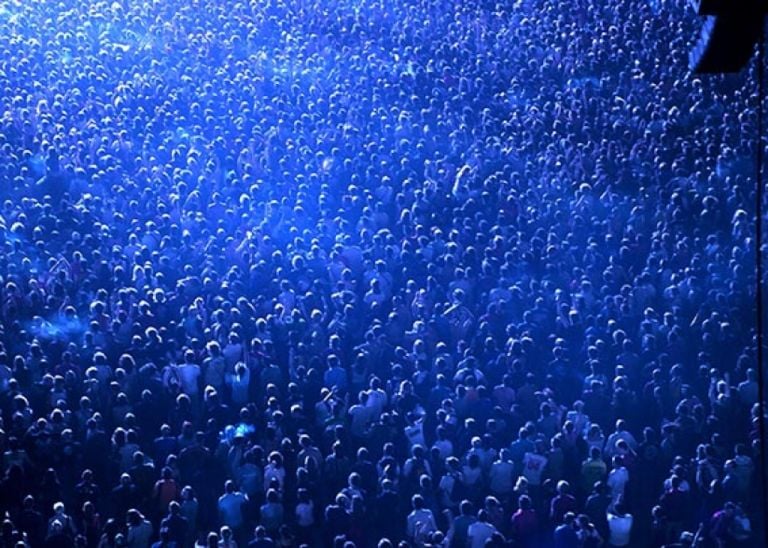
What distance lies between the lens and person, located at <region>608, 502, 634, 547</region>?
40.4 feet

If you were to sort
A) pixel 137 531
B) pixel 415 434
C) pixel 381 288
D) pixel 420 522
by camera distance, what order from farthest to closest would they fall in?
pixel 381 288 < pixel 415 434 < pixel 137 531 < pixel 420 522

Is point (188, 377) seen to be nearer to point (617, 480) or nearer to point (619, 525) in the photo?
point (617, 480)

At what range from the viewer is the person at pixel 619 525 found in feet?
40.4

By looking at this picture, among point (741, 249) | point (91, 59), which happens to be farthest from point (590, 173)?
point (91, 59)

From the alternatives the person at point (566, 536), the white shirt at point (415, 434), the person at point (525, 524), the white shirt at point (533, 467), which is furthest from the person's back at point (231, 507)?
the person at point (566, 536)

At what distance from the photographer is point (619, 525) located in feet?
40.4

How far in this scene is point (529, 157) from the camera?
20.2 meters

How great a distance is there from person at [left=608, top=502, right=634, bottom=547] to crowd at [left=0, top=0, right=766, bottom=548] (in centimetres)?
4

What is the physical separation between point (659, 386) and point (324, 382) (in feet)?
11.8

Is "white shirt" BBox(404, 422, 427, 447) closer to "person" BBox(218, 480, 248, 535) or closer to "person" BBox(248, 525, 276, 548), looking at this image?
"person" BBox(218, 480, 248, 535)

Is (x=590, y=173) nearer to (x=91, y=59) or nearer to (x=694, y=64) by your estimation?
(x=91, y=59)

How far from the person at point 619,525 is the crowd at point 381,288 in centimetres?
4

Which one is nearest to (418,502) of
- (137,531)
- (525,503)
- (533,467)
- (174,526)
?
(525,503)

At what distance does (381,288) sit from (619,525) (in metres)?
4.90
